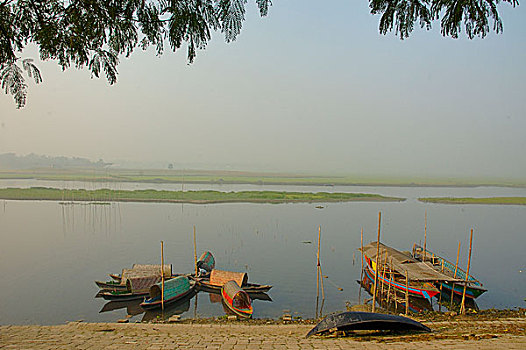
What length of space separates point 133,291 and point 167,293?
1.17 m

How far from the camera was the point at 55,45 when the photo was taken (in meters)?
3.55

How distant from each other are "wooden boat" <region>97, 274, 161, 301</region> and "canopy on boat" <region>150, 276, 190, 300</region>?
0.54 m

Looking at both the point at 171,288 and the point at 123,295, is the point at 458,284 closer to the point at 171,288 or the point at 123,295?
the point at 171,288

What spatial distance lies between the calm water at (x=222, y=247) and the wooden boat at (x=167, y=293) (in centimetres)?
34

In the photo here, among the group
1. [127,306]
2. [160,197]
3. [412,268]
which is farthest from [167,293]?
[160,197]

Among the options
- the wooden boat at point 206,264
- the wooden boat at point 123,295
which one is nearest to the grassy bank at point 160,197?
the wooden boat at point 206,264

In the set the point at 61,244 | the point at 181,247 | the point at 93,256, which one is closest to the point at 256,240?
the point at 181,247

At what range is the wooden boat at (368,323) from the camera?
22.0 ft

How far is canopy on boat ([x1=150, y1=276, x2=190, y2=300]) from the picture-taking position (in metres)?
11.1

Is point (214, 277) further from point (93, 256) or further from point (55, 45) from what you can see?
point (55, 45)

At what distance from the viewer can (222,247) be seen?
1916 cm

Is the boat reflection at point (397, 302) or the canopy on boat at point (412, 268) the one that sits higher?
the canopy on boat at point (412, 268)

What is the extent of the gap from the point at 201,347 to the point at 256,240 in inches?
570

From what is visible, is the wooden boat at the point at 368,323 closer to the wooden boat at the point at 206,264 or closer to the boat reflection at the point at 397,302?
the boat reflection at the point at 397,302
